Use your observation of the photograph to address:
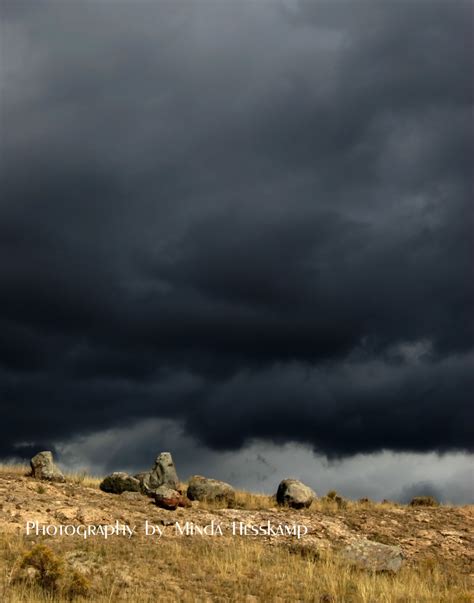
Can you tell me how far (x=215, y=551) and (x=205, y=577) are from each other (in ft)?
10.7

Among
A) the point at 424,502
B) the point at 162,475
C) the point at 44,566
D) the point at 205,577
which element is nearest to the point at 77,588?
the point at 44,566

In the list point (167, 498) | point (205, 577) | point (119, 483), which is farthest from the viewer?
point (119, 483)

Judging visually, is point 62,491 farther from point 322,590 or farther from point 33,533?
point 322,590

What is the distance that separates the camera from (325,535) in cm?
3003

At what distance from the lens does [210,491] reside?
34562 millimetres

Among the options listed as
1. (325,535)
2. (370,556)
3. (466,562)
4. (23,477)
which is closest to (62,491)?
(23,477)

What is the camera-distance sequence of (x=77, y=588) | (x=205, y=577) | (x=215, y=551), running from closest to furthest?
1. (x=77, y=588)
2. (x=205, y=577)
3. (x=215, y=551)

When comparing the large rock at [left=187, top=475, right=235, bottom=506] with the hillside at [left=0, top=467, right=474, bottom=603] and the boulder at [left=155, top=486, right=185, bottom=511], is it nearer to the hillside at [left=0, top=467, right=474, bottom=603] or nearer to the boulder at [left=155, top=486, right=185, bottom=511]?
the hillside at [left=0, top=467, right=474, bottom=603]

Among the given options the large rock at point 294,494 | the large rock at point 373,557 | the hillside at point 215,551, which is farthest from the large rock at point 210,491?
the large rock at point 373,557

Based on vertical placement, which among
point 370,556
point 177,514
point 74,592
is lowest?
point 74,592

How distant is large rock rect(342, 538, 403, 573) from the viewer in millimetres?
24641

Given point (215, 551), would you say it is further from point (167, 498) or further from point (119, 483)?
point (119, 483)

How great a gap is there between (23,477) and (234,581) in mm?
15360

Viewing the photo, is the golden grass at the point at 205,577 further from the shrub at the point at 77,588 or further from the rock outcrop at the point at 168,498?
the rock outcrop at the point at 168,498
